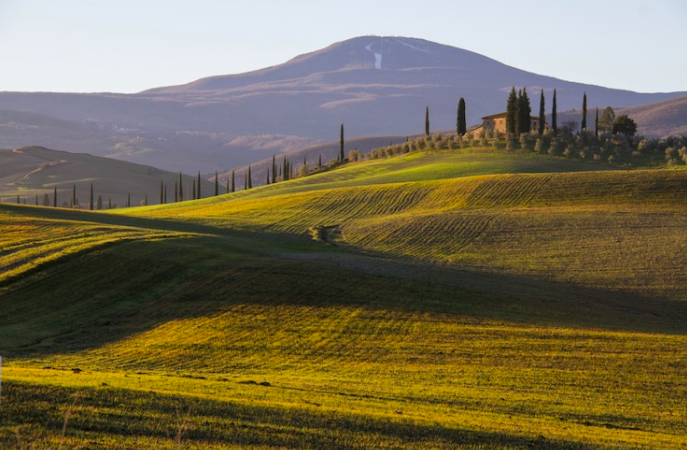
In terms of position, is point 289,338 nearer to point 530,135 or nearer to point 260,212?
point 260,212

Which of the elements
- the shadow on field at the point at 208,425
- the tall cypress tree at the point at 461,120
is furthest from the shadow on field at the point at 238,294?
the tall cypress tree at the point at 461,120

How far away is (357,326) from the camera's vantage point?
123 ft

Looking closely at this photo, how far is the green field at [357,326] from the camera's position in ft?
62.3

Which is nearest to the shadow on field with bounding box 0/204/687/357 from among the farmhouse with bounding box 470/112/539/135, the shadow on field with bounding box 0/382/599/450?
the shadow on field with bounding box 0/382/599/450

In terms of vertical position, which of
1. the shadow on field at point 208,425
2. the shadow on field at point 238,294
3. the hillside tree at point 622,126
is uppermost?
the hillside tree at point 622,126

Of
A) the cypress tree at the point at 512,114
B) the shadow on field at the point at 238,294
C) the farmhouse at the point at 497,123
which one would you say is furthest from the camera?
the farmhouse at the point at 497,123

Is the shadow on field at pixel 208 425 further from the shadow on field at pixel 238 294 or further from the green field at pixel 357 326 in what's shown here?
the shadow on field at pixel 238 294

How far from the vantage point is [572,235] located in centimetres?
6159

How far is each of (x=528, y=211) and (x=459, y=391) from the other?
4656 cm

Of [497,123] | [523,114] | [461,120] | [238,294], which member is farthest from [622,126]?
[238,294]

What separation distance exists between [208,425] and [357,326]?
1985cm

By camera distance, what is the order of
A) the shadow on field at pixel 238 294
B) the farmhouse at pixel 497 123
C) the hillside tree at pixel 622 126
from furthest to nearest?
the farmhouse at pixel 497 123 → the hillside tree at pixel 622 126 → the shadow on field at pixel 238 294

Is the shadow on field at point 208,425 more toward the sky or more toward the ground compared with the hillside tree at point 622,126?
more toward the ground

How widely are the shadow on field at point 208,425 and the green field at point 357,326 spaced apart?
7cm
